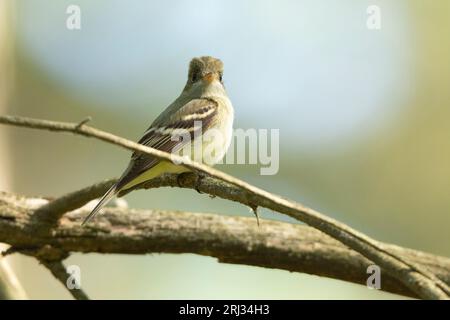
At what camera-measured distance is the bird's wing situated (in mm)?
5770

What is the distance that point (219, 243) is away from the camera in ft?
17.0

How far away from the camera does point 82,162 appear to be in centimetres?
1053

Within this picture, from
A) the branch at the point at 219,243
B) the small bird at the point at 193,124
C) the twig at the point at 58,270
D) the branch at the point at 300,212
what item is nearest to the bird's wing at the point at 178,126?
the small bird at the point at 193,124

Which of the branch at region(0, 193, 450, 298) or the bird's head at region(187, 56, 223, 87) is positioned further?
the bird's head at region(187, 56, 223, 87)

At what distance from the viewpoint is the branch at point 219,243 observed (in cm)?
513

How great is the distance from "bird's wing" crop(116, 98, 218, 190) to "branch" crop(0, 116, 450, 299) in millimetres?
1885

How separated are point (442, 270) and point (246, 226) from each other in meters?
1.32

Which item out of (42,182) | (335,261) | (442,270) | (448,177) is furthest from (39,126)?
(448,177)

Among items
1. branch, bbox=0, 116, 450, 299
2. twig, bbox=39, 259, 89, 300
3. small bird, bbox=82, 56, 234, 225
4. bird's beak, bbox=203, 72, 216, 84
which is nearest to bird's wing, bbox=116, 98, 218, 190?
small bird, bbox=82, 56, 234, 225

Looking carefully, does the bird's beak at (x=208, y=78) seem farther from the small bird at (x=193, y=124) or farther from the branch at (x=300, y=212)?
the branch at (x=300, y=212)

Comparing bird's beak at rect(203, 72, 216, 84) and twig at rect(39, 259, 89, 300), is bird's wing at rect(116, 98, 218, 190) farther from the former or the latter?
twig at rect(39, 259, 89, 300)

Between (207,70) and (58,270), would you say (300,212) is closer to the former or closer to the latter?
(58,270)

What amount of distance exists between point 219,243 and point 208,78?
70.4 inches

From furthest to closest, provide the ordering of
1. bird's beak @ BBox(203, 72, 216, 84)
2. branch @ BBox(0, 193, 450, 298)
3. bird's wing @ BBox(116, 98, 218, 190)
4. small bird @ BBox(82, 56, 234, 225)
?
bird's beak @ BBox(203, 72, 216, 84)
bird's wing @ BBox(116, 98, 218, 190)
small bird @ BBox(82, 56, 234, 225)
branch @ BBox(0, 193, 450, 298)
